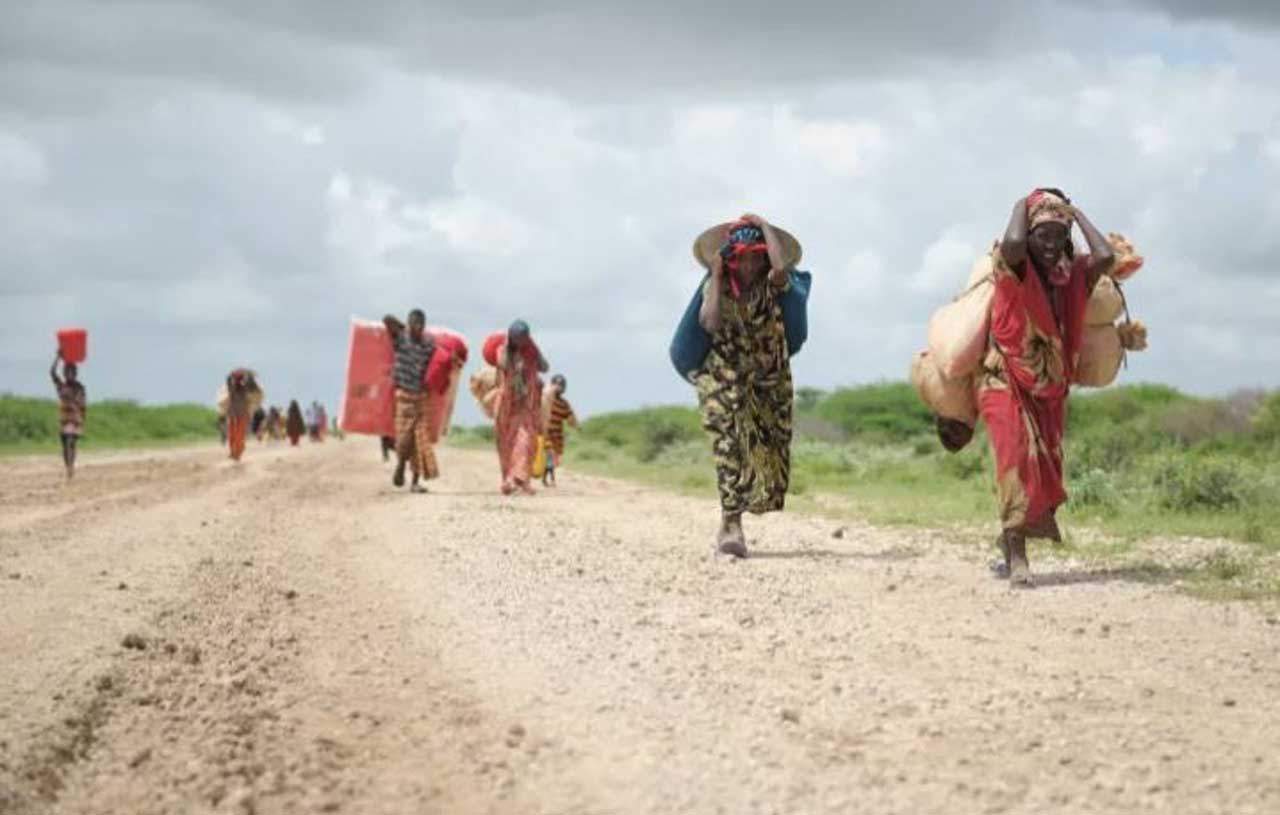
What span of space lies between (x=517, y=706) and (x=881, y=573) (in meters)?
5.03

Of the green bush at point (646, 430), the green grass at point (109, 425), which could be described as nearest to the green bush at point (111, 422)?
the green grass at point (109, 425)

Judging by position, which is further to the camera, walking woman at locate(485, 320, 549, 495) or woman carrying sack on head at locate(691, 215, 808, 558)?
walking woman at locate(485, 320, 549, 495)

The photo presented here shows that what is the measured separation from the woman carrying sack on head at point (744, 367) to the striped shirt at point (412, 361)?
380 inches

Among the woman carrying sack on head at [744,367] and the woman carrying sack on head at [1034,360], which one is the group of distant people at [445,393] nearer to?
the woman carrying sack on head at [744,367]

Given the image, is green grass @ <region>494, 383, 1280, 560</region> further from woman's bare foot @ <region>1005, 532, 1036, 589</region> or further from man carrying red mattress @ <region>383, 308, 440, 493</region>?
man carrying red mattress @ <region>383, 308, 440, 493</region>

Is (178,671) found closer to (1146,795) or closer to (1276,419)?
(1146,795)

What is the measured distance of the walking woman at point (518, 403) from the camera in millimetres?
21203

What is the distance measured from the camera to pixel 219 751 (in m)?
6.11

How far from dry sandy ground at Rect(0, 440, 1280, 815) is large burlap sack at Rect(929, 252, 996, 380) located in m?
1.29

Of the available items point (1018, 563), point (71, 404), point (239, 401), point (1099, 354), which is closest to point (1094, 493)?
point (1099, 354)

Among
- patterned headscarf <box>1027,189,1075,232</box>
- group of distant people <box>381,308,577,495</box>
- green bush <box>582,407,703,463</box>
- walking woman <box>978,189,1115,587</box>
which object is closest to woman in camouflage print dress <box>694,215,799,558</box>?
walking woman <box>978,189,1115,587</box>

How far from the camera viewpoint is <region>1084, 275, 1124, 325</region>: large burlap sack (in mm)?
10602

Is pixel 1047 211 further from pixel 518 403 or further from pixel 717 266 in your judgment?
pixel 518 403

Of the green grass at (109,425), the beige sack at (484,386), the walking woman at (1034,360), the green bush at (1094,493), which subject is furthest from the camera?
the green grass at (109,425)
